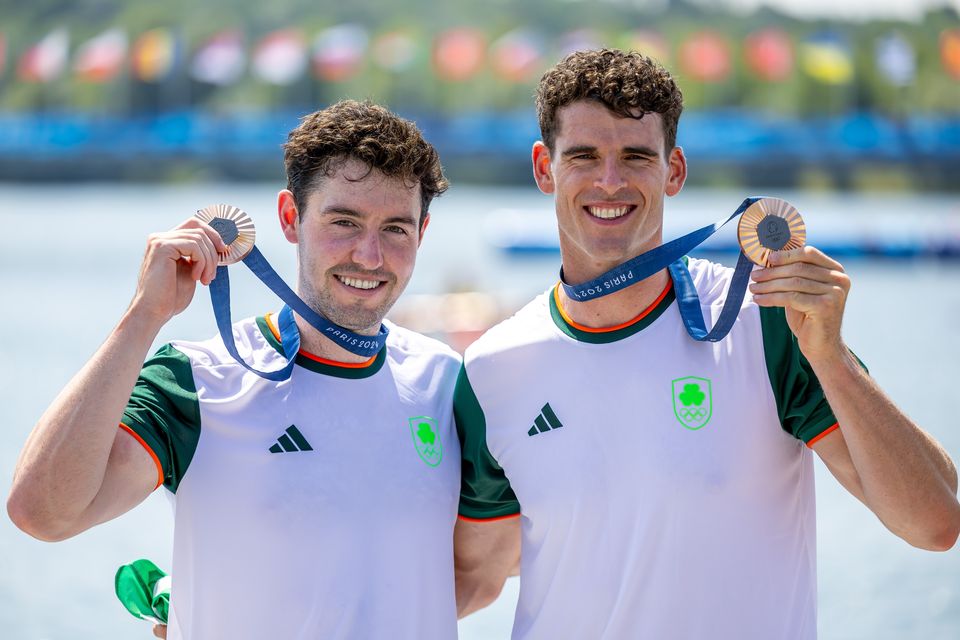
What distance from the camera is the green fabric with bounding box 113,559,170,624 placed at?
3.86 metres

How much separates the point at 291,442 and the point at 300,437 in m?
0.03

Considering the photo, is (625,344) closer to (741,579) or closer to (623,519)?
(623,519)

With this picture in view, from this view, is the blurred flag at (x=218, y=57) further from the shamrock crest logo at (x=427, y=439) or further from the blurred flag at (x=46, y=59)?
the shamrock crest logo at (x=427, y=439)

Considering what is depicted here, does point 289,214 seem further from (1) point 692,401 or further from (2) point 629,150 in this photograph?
(1) point 692,401

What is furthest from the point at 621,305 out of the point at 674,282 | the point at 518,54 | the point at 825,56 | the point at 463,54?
the point at 518,54

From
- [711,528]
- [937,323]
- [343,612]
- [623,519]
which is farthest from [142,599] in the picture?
[937,323]

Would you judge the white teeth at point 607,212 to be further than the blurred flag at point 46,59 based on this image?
No

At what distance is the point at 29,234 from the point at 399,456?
122 feet

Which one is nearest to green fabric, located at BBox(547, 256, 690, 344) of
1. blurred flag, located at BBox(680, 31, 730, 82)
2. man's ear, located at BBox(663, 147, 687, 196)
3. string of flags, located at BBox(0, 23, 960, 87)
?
man's ear, located at BBox(663, 147, 687, 196)

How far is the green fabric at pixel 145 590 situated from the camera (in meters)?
3.86

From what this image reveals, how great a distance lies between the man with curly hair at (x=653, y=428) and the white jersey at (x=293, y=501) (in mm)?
304

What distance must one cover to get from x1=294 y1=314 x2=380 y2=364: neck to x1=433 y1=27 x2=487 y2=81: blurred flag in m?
42.3

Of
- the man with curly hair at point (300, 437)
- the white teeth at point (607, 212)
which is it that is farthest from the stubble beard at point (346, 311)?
the white teeth at point (607, 212)

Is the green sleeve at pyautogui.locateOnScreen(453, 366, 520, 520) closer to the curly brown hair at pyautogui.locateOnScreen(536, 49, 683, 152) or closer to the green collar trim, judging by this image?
the green collar trim
